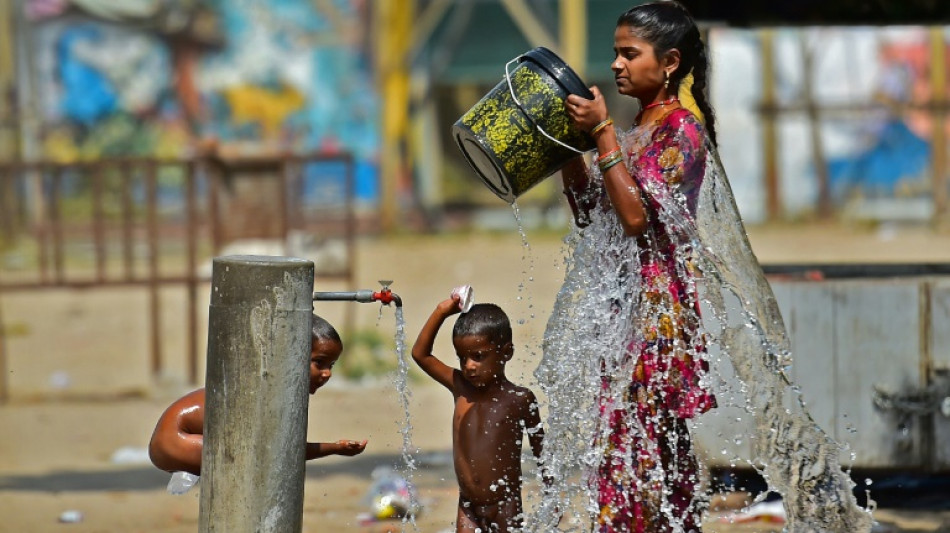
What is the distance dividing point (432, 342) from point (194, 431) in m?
0.68

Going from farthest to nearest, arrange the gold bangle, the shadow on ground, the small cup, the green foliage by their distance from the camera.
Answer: the green foliage
the shadow on ground
the small cup
the gold bangle

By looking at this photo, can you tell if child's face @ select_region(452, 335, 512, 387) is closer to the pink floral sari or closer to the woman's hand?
the pink floral sari

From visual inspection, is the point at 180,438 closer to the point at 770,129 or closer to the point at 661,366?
the point at 661,366

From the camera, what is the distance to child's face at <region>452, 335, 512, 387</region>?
373cm

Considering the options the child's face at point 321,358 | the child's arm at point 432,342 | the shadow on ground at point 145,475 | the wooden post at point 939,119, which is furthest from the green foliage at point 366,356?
the wooden post at point 939,119

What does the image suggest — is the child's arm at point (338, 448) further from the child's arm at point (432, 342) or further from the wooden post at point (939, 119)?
the wooden post at point (939, 119)

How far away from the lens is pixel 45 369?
30.1 ft

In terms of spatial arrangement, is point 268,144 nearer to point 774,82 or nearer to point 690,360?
point 774,82

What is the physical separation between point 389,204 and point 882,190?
6146mm

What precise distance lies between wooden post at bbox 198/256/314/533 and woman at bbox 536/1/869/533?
2.54ft

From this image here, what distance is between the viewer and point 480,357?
3.76 m

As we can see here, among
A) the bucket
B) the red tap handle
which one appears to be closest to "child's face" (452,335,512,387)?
the red tap handle

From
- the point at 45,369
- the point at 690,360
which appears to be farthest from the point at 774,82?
the point at 690,360

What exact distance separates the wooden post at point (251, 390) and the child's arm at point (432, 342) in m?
0.52
